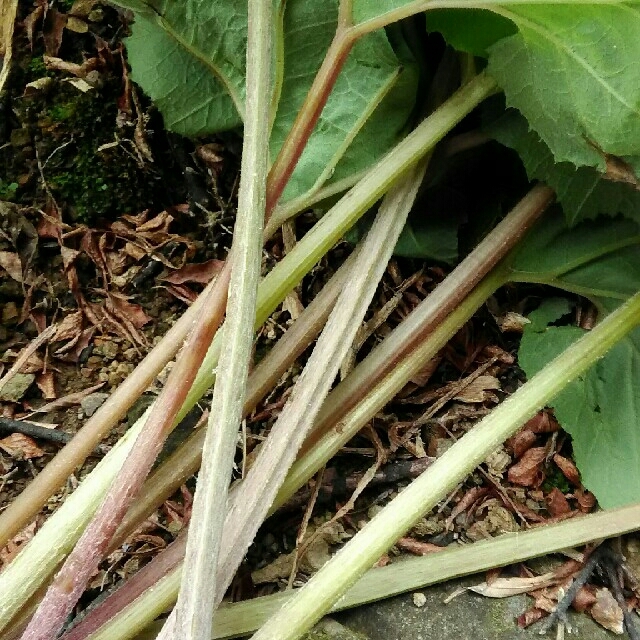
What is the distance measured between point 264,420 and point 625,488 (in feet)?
1.98

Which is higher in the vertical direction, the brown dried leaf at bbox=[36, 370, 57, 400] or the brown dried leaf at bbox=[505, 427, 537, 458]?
the brown dried leaf at bbox=[36, 370, 57, 400]

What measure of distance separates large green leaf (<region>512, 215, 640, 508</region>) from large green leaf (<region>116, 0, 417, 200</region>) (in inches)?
13.3

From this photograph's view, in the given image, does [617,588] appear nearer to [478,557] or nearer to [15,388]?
[478,557]

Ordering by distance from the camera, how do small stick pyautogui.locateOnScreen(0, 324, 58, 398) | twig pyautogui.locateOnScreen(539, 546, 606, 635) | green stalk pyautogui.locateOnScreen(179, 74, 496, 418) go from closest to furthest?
green stalk pyautogui.locateOnScreen(179, 74, 496, 418)
twig pyautogui.locateOnScreen(539, 546, 606, 635)
small stick pyautogui.locateOnScreen(0, 324, 58, 398)

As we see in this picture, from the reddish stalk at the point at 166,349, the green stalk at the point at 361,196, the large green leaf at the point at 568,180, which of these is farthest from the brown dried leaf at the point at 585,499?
the reddish stalk at the point at 166,349

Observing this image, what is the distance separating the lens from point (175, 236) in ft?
4.45

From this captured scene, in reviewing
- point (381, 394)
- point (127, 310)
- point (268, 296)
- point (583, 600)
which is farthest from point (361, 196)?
point (583, 600)

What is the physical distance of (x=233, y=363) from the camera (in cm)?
88

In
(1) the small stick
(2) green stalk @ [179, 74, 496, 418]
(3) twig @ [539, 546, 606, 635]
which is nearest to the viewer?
(2) green stalk @ [179, 74, 496, 418]

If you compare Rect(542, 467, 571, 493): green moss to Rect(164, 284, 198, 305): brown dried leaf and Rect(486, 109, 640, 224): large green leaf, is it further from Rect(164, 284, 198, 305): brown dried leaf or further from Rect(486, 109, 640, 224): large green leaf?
Rect(164, 284, 198, 305): brown dried leaf

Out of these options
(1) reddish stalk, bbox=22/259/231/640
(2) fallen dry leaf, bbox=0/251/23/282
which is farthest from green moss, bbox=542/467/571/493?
(2) fallen dry leaf, bbox=0/251/23/282

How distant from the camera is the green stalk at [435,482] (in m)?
0.91

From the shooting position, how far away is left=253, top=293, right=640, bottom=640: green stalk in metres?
0.91

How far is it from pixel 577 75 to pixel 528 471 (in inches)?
25.7
